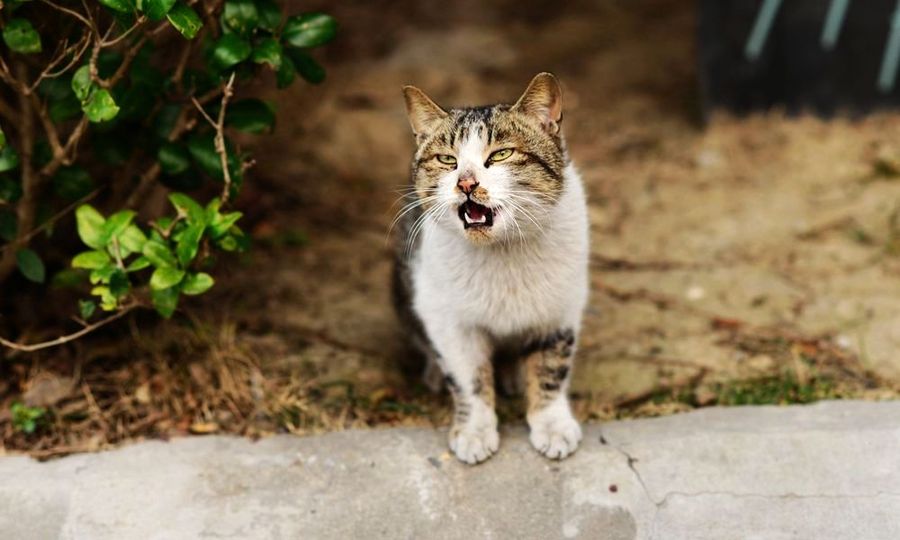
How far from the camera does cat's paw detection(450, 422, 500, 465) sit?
3131mm

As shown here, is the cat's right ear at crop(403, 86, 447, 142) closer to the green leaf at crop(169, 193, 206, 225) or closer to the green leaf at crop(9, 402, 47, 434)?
the green leaf at crop(169, 193, 206, 225)

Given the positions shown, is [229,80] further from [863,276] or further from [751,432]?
[863,276]

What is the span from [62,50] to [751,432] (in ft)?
8.53

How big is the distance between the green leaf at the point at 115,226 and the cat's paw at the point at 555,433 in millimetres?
1519

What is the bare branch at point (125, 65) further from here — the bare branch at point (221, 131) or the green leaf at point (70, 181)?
the green leaf at point (70, 181)

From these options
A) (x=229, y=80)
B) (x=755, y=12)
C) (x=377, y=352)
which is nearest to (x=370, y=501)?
(x=377, y=352)

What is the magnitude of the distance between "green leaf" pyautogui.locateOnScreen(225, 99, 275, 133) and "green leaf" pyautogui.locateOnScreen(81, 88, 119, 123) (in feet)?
1.49

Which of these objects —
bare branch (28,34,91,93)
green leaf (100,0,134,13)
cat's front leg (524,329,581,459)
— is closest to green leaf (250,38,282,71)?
green leaf (100,0,134,13)

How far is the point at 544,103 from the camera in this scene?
3002mm

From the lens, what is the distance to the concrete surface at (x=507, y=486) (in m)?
2.85

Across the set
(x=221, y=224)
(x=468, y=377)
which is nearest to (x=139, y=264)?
(x=221, y=224)

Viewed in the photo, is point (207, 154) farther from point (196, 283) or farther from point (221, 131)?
point (196, 283)

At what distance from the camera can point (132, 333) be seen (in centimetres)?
386

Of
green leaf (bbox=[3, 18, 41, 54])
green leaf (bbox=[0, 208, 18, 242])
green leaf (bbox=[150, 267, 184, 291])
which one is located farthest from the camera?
green leaf (bbox=[0, 208, 18, 242])
